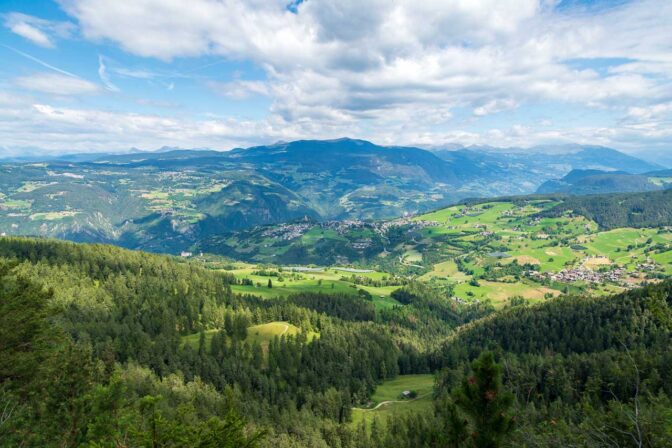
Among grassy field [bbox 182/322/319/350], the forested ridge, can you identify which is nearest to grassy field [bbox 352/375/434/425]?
the forested ridge

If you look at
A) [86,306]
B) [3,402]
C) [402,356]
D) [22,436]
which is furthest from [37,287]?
[402,356]

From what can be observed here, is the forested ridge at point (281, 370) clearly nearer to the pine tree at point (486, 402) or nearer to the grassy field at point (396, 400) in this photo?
the pine tree at point (486, 402)

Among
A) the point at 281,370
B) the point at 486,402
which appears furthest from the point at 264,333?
the point at 486,402

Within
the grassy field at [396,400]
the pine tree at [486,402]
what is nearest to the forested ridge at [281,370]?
the pine tree at [486,402]

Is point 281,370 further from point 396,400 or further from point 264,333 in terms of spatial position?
point 396,400

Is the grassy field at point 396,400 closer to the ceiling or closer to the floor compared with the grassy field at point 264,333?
closer to the floor

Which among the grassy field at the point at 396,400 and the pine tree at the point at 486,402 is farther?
the grassy field at the point at 396,400

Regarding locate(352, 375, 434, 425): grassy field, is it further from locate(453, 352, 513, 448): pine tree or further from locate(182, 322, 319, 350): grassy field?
locate(453, 352, 513, 448): pine tree
